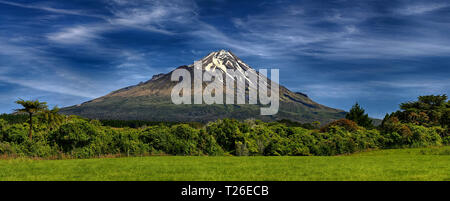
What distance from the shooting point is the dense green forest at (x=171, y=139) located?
2530cm

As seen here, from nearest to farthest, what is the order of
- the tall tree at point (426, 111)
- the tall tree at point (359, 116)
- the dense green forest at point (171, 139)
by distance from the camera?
the dense green forest at point (171, 139) → the tall tree at point (426, 111) → the tall tree at point (359, 116)

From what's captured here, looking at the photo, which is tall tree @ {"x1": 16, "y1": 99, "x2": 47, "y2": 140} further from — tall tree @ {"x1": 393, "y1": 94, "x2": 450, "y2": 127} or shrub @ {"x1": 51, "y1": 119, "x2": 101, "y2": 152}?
tall tree @ {"x1": 393, "y1": 94, "x2": 450, "y2": 127}

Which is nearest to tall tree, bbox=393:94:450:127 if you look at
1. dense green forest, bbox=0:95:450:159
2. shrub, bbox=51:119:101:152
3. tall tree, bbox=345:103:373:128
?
tall tree, bbox=345:103:373:128

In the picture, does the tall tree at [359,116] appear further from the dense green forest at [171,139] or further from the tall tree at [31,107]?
Answer: the tall tree at [31,107]

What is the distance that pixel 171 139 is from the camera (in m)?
27.5

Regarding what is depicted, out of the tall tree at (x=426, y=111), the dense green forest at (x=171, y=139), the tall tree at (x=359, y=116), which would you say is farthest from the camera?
the tall tree at (x=359, y=116)

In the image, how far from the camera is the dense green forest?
996 inches

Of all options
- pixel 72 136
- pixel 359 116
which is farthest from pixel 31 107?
pixel 359 116

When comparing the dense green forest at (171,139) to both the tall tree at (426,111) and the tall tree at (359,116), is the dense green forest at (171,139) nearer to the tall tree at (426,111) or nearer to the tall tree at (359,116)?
the tall tree at (426,111)

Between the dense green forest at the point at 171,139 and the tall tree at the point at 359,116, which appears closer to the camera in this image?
the dense green forest at the point at 171,139

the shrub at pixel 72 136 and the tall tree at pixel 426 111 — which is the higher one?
the tall tree at pixel 426 111

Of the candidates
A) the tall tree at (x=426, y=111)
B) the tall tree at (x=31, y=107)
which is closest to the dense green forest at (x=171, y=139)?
the tall tree at (x=31, y=107)
